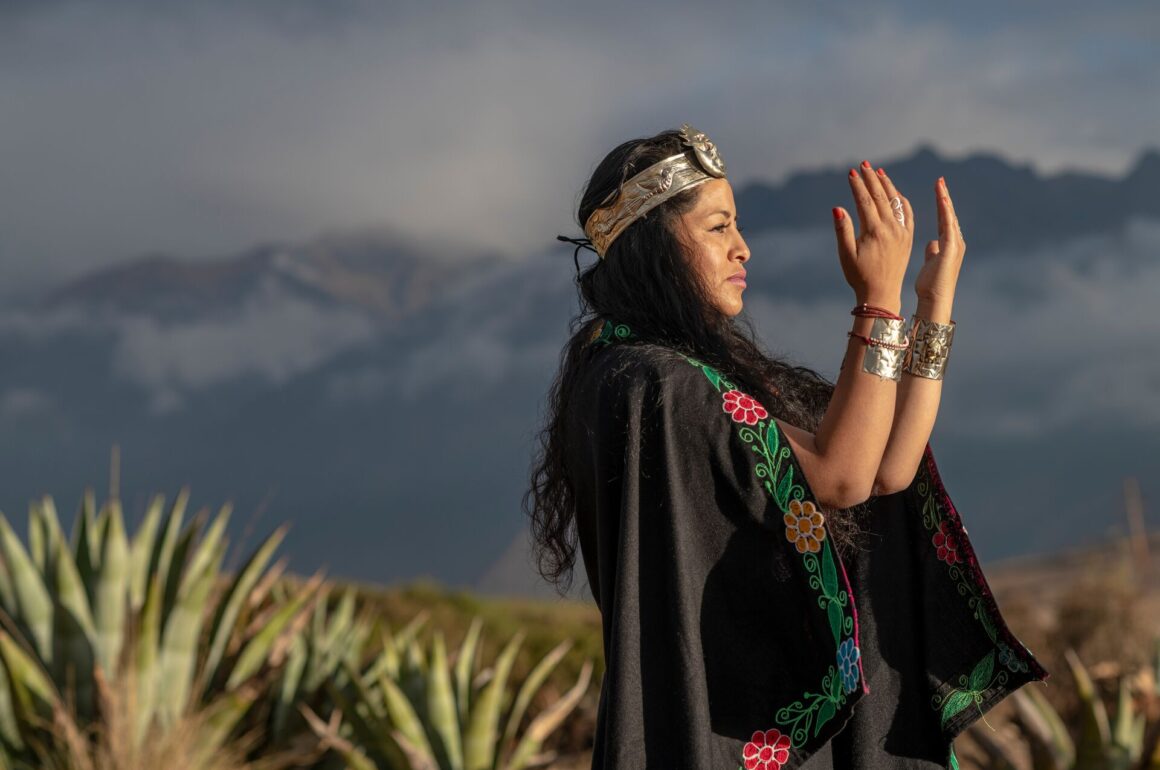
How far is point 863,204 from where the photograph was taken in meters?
2.13

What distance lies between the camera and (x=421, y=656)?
22.1 feet

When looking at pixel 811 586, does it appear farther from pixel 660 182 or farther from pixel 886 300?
pixel 660 182

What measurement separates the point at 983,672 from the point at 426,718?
4.07 meters

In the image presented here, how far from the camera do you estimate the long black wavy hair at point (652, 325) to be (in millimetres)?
2326

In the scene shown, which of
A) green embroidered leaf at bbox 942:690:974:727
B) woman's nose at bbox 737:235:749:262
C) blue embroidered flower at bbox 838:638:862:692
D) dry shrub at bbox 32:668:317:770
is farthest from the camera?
dry shrub at bbox 32:668:317:770

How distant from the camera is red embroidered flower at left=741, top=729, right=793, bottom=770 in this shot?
6.96 ft

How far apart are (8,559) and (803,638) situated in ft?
17.0

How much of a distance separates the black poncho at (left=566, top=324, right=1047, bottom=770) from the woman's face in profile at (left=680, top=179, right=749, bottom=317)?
0.21 m

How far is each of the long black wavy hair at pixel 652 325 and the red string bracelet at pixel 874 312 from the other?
278mm

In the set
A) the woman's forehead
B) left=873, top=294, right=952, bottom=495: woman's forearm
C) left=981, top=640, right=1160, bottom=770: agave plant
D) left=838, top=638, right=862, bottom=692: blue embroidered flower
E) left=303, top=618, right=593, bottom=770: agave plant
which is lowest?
left=981, top=640, right=1160, bottom=770: agave plant

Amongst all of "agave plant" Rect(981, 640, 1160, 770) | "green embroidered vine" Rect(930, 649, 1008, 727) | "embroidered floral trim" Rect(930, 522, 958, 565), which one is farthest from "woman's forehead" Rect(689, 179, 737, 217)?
"agave plant" Rect(981, 640, 1160, 770)

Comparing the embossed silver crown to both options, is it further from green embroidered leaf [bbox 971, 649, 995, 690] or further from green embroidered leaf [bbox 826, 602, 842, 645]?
green embroidered leaf [bbox 971, 649, 995, 690]

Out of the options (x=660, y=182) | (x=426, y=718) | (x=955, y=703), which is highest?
(x=660, y=182)

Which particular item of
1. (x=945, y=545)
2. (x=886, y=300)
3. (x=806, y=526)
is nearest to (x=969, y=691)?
(x=945, y=545)
